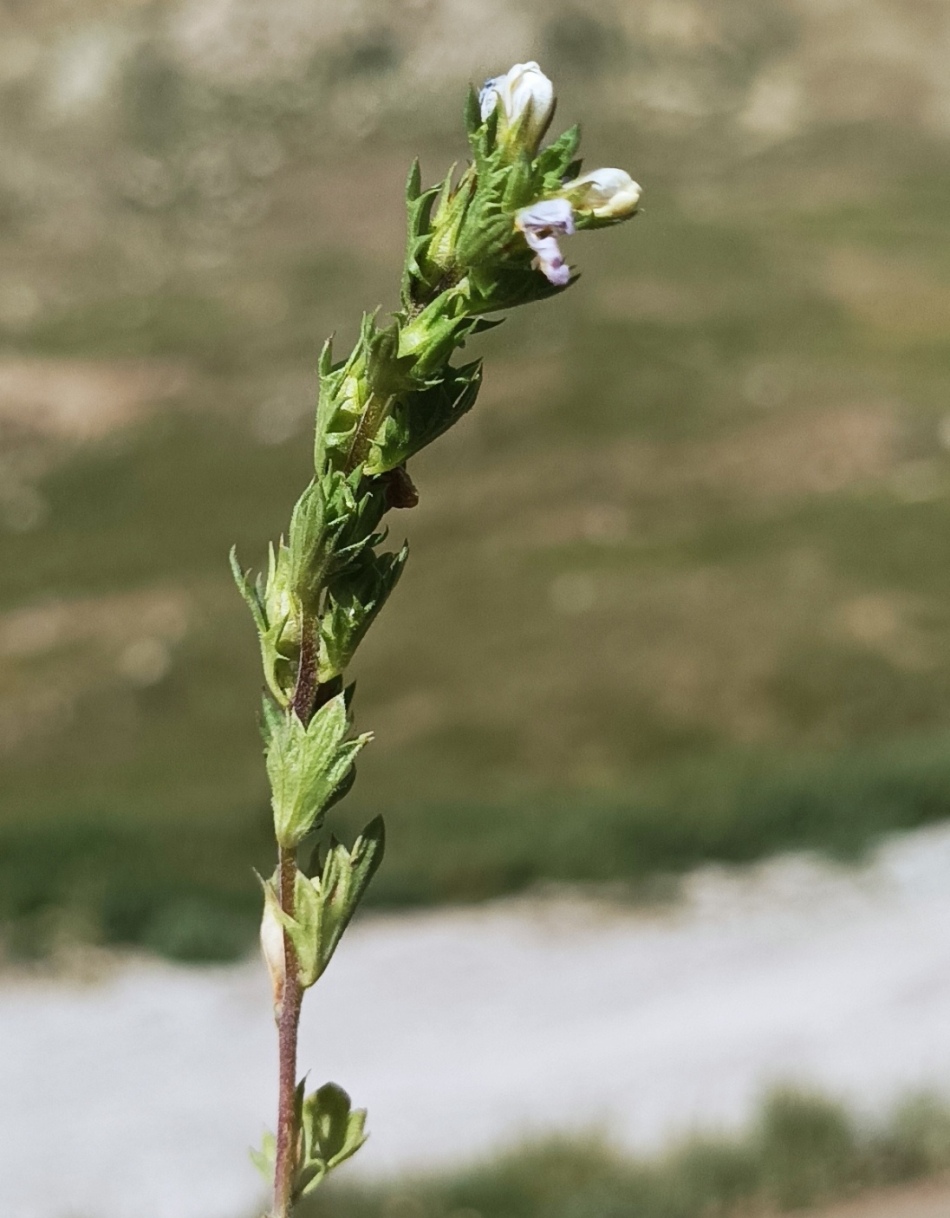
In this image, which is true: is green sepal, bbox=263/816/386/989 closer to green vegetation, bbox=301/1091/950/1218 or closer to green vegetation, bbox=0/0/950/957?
green vegetation, bbox=301/1091/950/1218

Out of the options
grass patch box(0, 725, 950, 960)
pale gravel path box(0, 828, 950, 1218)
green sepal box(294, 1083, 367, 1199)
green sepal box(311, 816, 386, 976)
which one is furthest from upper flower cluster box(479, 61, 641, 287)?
grass patch box(0, 725, 950, 960)

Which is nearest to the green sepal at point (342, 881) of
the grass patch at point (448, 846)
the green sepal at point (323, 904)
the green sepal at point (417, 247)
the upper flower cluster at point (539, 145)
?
the green sepal at point (323, 904)

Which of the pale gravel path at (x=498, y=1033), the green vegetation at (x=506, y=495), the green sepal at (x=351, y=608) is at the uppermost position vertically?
the green vegetation at (x=506, y=495)

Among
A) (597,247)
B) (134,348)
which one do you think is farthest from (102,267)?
(597,247)

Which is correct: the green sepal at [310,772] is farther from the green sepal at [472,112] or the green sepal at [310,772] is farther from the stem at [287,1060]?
the green sepal at [472,112]

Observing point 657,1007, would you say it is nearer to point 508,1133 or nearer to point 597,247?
point 508,1133

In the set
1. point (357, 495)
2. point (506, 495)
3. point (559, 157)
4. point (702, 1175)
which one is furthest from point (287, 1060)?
point (506, 495)

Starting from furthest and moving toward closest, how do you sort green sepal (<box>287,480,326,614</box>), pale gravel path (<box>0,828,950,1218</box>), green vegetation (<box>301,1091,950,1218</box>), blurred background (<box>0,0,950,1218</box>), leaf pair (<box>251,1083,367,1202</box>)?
blurred background (<box>0,0,950,1218</box>) < pale gravel path (<box>0,828,950,1218</box>) < green vegetation (<box>301,1091,950,1218</box>) < leaf pair (<box>251,1083,367,1202</box>) < green sepal (<box>287,480,326,614</box>)
